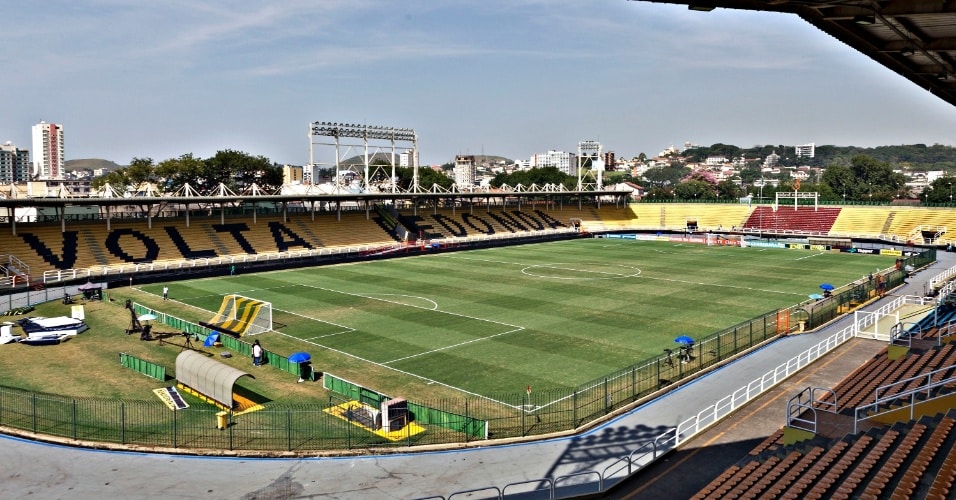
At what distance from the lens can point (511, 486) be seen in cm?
1864

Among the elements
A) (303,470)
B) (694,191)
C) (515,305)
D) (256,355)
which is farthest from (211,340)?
(694,191)

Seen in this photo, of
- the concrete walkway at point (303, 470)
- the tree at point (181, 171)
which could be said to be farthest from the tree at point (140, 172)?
the concrete walkway at point (303, 470)

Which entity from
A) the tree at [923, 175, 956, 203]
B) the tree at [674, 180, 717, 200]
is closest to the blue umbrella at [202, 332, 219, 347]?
the tree at [923, 175, 956, 203]

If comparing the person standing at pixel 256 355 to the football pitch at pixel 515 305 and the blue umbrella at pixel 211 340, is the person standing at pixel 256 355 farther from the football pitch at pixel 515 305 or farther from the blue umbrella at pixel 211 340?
the blue umbrella at pixel 211 340

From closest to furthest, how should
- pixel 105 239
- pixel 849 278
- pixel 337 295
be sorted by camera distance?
1. pixel 337 295
2. pixel 849 278
3. pixel 105 239

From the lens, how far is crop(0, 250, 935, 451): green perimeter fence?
864 inches

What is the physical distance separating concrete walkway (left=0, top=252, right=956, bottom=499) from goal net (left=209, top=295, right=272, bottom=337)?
1519cm

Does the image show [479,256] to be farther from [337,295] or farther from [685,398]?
[685,398]

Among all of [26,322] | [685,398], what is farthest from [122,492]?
[26,322]

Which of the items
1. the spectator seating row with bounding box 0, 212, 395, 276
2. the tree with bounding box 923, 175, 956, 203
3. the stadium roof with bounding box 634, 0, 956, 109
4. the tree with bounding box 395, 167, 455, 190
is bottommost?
the spectator seating row with bounding box 0, 212, 395, 276

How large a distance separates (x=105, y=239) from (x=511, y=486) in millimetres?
56166

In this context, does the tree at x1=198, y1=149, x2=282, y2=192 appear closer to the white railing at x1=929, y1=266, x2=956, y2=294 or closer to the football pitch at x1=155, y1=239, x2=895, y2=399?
the football pitch at x1=155, y1=239, x2=895, y2=399

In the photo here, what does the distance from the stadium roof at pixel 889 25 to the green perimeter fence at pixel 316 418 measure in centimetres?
1335

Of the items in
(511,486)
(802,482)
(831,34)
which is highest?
(831,34)
